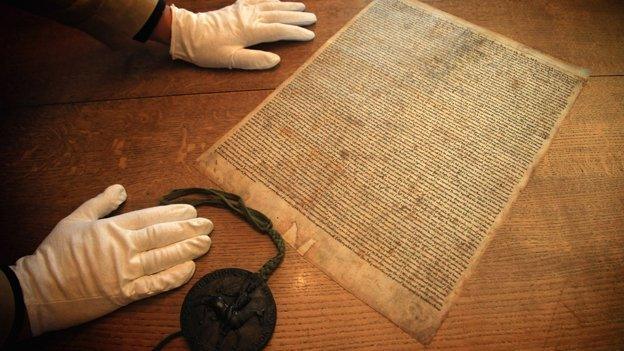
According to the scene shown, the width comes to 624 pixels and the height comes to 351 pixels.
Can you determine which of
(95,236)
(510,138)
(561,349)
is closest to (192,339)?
(95,236)

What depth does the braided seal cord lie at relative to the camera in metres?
0.64

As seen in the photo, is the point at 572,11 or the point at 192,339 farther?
the point at 572,11

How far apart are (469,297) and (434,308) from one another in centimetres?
6

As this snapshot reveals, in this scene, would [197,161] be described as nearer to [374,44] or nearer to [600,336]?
[374,44]

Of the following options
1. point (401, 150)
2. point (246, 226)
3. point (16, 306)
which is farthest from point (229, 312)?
point (401, 150)

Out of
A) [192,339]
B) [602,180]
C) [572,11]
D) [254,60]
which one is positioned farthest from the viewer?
[572,11]

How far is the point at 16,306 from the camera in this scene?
1.73ft

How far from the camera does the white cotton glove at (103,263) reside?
0.55 m

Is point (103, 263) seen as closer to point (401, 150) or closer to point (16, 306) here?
point (16, 306)

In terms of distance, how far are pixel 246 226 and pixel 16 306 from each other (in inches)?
13.4

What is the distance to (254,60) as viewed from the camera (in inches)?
32.7

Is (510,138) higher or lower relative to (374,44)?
lower

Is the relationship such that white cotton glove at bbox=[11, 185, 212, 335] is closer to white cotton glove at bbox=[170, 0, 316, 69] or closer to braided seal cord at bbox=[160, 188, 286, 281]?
braided seal cord at bbox=[160, 188, 286, 281]

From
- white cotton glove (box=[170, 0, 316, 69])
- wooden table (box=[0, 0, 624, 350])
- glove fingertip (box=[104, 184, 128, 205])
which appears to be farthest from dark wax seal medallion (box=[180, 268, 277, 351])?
white cotton glove (box=[170, 0, 316, 69])
